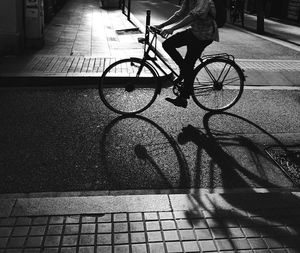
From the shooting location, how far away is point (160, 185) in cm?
412

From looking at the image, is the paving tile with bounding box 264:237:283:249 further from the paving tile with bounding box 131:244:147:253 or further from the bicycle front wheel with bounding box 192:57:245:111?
the bicycle front wheel with bounding box 192:57:245:111

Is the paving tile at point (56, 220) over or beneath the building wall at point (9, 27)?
beneath

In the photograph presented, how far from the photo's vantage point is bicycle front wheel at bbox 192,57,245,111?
5992 mm

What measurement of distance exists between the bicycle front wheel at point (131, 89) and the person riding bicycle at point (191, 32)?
42 centimetres

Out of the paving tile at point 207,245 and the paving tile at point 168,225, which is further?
the paving tile at point 168,225

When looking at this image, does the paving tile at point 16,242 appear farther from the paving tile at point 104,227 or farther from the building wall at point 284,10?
the building wall at point 284,10

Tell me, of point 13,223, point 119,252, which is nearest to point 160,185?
point 119,252

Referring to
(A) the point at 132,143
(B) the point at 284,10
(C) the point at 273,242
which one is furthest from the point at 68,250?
(B) the point at 284,10

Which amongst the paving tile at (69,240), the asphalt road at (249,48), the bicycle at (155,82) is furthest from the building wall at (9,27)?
the paving tile at (69,240)

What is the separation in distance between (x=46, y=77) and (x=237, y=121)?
11.1ft

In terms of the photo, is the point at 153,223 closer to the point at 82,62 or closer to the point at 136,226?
the point at 136,226

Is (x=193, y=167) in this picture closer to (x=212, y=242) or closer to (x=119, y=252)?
(x=212, y=242)

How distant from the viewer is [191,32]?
18.1ft

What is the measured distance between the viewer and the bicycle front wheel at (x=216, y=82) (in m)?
5.99
